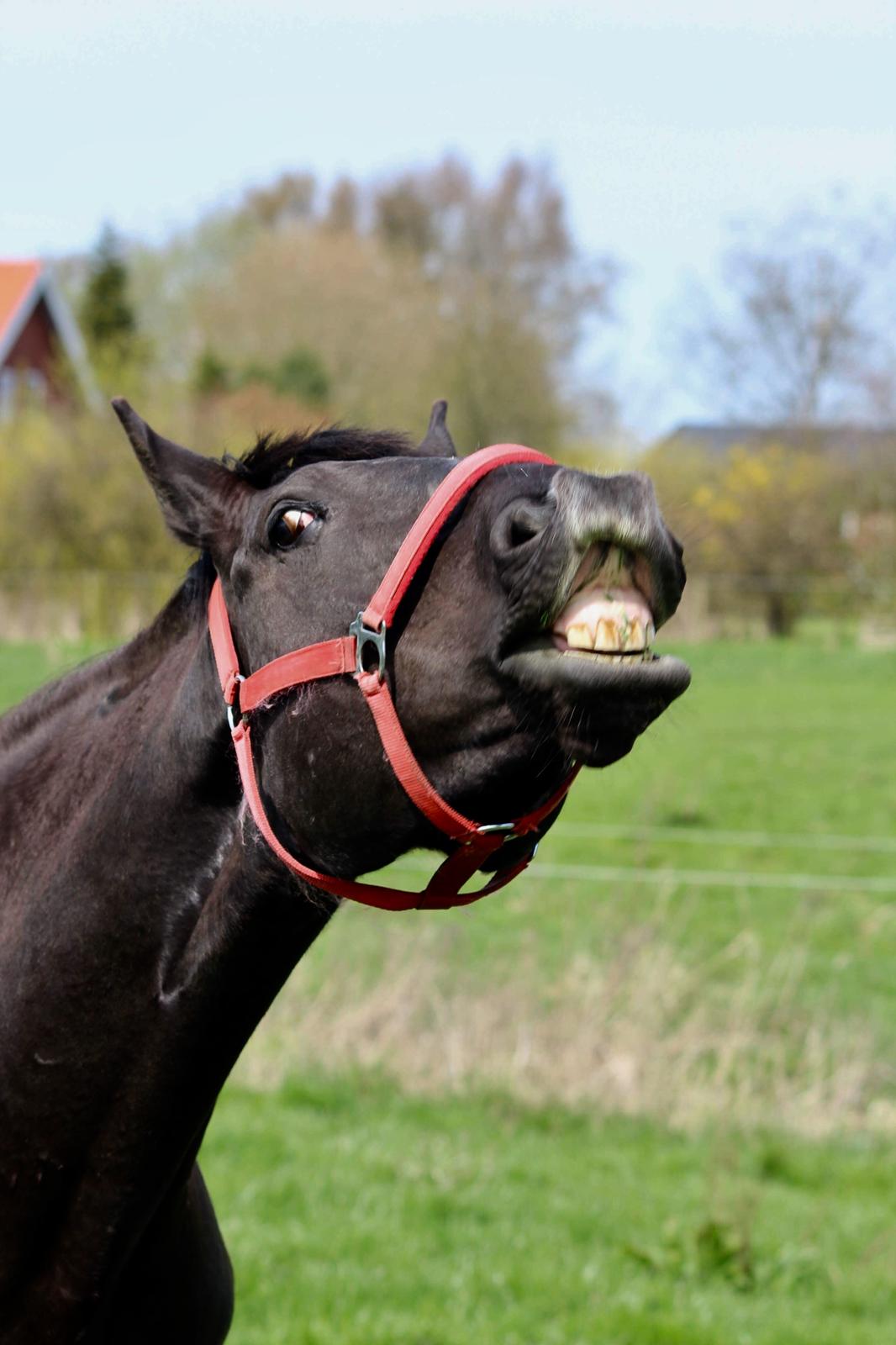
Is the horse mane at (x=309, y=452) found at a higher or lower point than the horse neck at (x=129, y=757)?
higher

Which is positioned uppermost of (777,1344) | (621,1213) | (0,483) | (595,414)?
(777,1344)

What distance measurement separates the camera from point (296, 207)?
58156 mm

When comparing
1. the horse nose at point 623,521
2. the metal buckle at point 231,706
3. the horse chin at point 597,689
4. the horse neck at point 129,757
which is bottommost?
the horse neck at point 129,757

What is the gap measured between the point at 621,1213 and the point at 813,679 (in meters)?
18.5

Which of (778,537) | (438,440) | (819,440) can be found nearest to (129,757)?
(438,440)

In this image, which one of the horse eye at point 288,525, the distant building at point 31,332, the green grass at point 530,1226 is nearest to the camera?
the horse eye at point 288,525

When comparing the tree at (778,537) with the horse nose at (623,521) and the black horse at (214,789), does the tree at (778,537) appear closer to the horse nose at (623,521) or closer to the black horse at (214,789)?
the black horse at (214,789)

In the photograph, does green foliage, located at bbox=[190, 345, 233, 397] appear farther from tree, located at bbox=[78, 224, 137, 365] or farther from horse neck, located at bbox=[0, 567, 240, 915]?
horse neck, located at bbox=[0, 567, 240, 915]

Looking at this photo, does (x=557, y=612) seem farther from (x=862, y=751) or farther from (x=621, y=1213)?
(x=862, y=751)

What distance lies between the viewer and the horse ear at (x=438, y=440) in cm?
254

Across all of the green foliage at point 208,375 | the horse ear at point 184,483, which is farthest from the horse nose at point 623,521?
the green foliage at point 208,375

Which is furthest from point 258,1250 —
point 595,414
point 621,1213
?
point 595,414

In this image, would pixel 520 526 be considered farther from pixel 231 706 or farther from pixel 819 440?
pixel 819 440

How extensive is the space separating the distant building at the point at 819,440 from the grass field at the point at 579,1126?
A: 27455 millimetres
